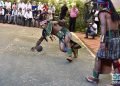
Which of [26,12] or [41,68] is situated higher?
[26,12]

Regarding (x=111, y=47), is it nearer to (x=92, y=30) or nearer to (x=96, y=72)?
→ (x=96, y=72)

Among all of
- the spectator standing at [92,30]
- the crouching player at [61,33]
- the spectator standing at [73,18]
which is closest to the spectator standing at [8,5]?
the spectator standing at [73,18]

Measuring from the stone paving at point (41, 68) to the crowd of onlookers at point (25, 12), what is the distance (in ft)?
41.2

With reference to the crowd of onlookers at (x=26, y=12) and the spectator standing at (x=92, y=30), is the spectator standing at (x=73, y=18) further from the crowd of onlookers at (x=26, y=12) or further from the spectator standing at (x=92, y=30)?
the spectator standing at (x=92, y=30)

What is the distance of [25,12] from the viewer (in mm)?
26469

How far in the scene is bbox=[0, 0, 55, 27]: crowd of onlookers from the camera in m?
26.2

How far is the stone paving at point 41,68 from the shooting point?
838cm

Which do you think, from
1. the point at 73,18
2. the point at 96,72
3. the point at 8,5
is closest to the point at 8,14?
the point at 8,5

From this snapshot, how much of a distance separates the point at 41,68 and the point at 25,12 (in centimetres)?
1690

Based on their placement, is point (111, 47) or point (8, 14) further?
point (8, 14)

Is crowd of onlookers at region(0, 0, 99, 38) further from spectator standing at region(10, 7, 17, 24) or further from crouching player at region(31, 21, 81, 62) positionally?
crouching player at region(31, 21, 81, 62)

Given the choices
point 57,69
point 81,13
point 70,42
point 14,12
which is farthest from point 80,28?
point 57,69

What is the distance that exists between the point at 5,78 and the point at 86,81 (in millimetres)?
1664

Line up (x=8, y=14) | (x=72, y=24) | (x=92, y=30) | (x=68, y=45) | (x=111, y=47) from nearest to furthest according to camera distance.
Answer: (x=111, y=47), (x=68, y=45), (x=92, y=30), (x=72, y=24), (x=8, y=14)
